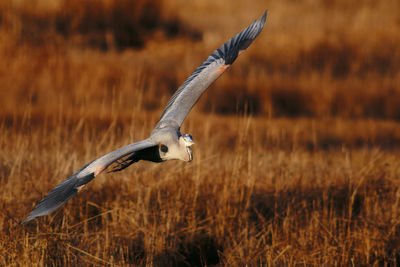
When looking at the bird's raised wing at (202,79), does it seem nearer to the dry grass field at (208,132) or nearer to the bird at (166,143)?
the bird at (166,143)

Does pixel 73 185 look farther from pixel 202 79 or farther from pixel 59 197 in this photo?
pixel 202 79

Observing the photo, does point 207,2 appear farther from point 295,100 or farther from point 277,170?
point 277,170

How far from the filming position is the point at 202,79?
462cm

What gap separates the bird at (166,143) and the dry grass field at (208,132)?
1.65ft

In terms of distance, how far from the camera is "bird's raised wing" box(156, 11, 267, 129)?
4453 mm

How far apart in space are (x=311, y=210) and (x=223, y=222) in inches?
36.1

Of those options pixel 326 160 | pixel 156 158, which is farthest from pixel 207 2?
pixel 156 158

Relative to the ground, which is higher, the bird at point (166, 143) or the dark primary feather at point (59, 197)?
the bird at point (166, 143)

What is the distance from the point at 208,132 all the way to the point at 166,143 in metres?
3.22

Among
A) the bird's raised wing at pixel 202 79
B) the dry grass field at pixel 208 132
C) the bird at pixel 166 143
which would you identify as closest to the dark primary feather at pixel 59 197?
the bird at pixel 166 143

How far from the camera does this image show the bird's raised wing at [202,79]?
14.6ft

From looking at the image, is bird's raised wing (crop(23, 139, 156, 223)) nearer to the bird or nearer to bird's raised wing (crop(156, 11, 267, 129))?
the bird

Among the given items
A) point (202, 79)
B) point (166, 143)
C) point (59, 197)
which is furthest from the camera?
point (202, 79)

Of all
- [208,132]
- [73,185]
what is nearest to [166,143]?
[73,185]
